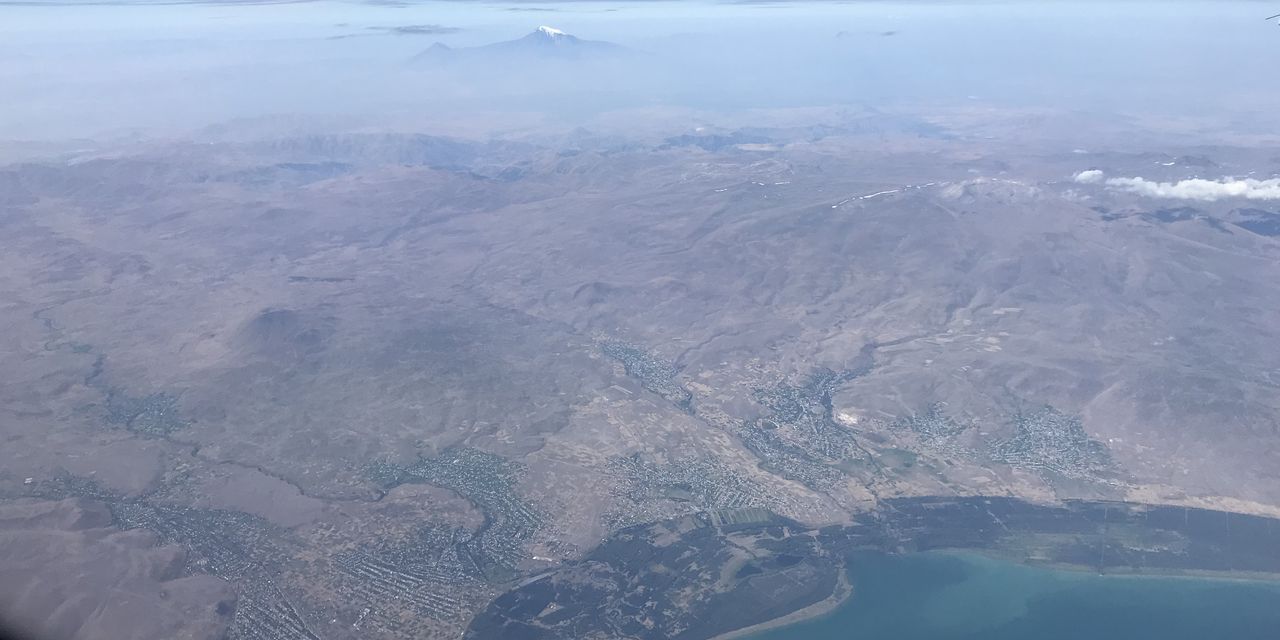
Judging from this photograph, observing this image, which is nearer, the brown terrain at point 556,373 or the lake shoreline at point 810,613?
the lake shoreline at point 810,613

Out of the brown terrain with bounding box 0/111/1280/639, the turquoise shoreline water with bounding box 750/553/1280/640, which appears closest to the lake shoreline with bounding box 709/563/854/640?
the turquoise shoreline water with bounding box 750/553/1280/640

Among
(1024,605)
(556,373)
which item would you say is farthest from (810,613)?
(556,373)

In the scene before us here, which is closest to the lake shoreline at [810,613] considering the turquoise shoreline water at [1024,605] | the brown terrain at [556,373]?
the turquoise shoreline water at [1024,605]

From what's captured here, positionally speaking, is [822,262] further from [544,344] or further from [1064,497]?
[1064,497]

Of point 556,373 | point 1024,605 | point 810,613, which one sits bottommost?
point 556,373

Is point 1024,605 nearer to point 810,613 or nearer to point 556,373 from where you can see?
point 810,613

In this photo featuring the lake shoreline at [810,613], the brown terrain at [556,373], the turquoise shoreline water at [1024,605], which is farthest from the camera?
the brown terrain at [556,373]

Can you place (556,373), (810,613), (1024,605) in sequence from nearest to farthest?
(810,613), (1024,605), (556,373)

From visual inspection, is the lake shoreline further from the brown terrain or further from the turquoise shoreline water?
the brown terrain

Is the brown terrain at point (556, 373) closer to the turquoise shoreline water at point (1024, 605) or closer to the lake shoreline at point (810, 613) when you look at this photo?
the lake shoreline at point (810, 613)
